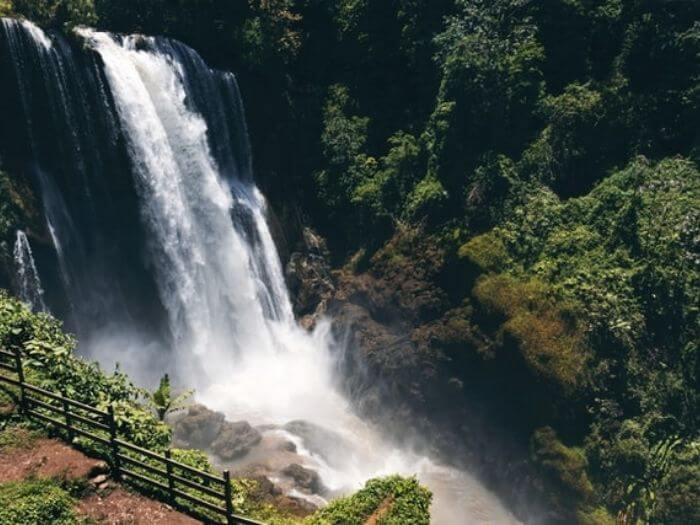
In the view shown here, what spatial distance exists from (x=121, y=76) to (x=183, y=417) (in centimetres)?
1465

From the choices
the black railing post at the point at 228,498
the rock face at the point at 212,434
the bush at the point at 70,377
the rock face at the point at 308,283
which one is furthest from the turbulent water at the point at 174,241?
the black railing post at the point at 228,498

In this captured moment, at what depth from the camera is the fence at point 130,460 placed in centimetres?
1114

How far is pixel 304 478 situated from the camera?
78.5 feet

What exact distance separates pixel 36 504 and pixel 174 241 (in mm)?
19031

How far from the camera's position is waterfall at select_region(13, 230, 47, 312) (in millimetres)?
23516

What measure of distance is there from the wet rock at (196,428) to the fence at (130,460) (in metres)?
12.1

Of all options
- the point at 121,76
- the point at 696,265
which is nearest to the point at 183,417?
the point at 121,76

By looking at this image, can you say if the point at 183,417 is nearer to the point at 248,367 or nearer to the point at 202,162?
the point at 248,367

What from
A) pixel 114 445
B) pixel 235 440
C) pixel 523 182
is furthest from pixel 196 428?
pixel 523 182

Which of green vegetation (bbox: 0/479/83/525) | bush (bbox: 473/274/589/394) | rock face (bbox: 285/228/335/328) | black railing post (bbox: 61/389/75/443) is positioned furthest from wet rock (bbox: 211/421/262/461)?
green vegetation (bbox: 0/479/83/525)

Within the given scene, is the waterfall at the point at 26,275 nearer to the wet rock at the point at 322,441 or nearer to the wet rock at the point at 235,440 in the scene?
the wet rock at the point at 235,440

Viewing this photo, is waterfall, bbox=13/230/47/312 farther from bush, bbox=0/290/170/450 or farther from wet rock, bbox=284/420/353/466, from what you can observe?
wet rock, bbox=284/420/353/466

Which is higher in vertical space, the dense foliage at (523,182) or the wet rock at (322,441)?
the dense foliage at (523,182)

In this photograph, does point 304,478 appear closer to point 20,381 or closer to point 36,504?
point 20,381
